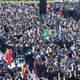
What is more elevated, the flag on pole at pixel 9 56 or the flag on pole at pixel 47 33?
the flag on pole at pixel 9 56

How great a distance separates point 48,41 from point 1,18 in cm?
835

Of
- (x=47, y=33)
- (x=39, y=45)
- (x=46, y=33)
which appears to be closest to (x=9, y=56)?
(x=39, y=45)

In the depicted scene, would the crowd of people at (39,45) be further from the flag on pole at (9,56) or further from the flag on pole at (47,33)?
the flag on pole at (9,56)

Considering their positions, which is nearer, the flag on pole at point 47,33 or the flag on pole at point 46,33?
the flag on pole at point 46,33

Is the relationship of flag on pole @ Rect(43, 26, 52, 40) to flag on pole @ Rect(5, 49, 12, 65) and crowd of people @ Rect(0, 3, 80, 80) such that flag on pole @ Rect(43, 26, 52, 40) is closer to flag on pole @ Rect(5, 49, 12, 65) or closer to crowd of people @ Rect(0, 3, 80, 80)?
crowd of people @ Rect(0, 3, 80, 80)

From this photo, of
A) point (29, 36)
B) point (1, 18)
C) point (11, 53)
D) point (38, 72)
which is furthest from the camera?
point (1, 18)

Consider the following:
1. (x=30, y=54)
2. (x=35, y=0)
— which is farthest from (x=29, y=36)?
(x=35, y=0)

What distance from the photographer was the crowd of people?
22328 mm

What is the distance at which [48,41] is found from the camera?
27.9 meters

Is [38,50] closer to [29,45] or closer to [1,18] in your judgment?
[29,45]

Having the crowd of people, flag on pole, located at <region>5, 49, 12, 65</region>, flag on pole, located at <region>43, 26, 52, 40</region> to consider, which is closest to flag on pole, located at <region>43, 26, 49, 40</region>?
flag on pole, located at <region>43, 26, 52, 40</region>

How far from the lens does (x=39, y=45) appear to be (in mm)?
26344

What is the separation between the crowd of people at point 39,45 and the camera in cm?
2233

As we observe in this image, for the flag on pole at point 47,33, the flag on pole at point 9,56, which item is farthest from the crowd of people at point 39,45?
the flag on pole at point 9,56
